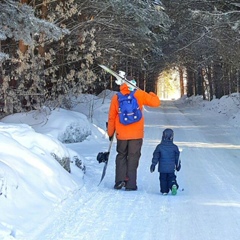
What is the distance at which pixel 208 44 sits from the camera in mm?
24672

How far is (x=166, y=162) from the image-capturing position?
7.86 m

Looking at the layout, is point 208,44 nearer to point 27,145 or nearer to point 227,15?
point 227,15

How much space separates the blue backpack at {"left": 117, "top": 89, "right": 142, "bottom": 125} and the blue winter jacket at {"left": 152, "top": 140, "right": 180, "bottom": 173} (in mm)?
634

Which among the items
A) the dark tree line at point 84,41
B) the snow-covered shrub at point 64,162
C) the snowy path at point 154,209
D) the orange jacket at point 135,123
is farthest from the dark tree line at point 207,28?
the snow-covered shrub at point 64,162

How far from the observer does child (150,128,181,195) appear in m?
7.74

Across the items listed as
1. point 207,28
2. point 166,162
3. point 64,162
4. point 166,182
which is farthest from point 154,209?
point 207,28

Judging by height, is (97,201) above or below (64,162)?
below

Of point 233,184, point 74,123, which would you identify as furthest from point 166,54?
point 233,184

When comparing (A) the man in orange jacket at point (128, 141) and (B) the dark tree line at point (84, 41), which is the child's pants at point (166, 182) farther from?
(B) the dark tree line at point (84, 41)

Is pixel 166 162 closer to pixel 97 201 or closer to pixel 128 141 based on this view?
pixel 128 141

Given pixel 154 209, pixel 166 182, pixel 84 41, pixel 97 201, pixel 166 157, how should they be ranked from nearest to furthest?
pixel 154 209 → pixel 97 201 → pixel 166 182 → pixel 166 157 → pixel 84 41

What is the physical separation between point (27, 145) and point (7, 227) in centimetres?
304

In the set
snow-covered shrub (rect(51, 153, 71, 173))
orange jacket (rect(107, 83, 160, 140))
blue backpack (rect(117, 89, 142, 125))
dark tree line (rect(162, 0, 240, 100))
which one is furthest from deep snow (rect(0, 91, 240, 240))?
dark tree line (rect(162, 0, 240, 100))

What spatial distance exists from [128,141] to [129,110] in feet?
1.83
